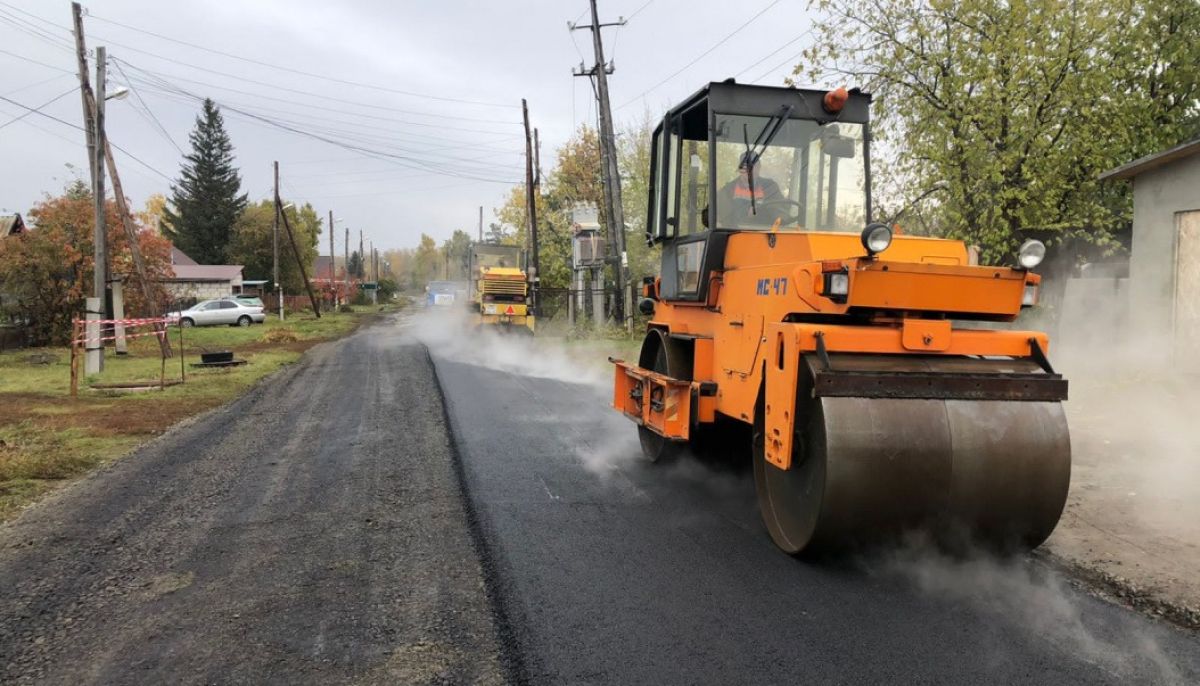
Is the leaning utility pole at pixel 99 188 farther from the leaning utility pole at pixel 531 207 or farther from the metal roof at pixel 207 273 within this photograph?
the metal roof at pixel 207 273

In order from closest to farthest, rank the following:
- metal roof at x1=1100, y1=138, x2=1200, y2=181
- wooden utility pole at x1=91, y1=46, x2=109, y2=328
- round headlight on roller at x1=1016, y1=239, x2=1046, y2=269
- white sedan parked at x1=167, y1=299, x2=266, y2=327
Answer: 1. round headlight on roller at x1=1016, y1=239, x2=1046, y2=269
2. metal roof at x1=1100, y1=138, x2=1200, y2=181
3. wooden utility pole at x1=91, y1=46, x2=109, y2=328
4. white sedan parked at x1=167, y1=299, x2=266, y2=327

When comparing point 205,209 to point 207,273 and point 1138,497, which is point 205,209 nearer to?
point 207,273

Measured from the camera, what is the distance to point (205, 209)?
197 feet

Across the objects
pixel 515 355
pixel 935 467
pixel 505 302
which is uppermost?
pixel 505 302

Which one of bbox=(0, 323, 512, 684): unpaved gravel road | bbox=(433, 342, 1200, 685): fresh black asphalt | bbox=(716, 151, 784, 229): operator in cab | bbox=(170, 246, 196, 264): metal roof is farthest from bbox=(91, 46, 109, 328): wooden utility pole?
bbox=(170, 246, 196, 264): metal roof

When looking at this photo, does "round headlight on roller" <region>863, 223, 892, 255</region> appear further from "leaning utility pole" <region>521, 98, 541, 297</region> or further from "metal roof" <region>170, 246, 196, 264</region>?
"metal roof" <region>170, 246, 196, 264</region>

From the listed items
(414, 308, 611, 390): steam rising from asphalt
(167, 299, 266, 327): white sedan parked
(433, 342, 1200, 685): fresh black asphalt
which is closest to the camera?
(433, 342, 1200, 685): fresh black asphalt

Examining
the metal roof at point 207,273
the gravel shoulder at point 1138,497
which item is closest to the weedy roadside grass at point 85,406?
the gravel shoulder at point 1138,497

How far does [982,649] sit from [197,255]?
65558mm

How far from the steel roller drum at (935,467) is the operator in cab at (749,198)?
1.82m

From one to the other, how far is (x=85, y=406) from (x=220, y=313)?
1000 inches

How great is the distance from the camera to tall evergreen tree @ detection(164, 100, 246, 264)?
5984 centimetres

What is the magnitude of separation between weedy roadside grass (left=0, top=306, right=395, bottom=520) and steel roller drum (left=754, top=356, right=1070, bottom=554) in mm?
5769

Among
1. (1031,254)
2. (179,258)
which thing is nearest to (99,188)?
(1031,254)
